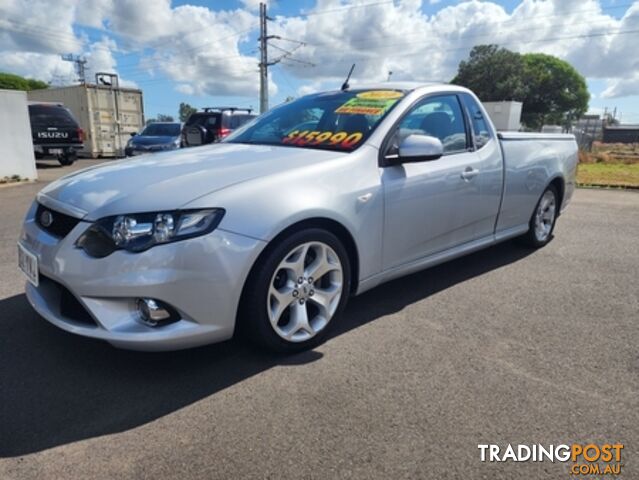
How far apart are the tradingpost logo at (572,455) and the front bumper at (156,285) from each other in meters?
1.35

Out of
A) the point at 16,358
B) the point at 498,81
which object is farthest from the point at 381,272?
the point at 498,81

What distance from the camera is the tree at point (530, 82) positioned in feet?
173

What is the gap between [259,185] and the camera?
99.0 inches

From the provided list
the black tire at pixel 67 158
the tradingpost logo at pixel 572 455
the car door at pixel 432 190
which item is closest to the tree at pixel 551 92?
the black tire at pixel 67 158

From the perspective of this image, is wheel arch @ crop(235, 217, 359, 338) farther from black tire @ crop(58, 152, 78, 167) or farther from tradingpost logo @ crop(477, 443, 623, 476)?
black tire @ crop(58, 152, 78, 167)

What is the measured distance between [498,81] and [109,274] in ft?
189

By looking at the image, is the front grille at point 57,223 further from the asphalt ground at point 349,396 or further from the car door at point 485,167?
the car door at point 485,167

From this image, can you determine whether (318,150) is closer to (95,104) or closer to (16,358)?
(16,358)

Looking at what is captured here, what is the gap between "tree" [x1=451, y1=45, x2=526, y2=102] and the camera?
52372 millimetres

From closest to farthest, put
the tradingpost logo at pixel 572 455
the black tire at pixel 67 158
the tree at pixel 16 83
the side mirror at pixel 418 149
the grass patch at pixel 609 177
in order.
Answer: the tradingpost logo at pixel 572 455 < the side mirror at pixel 418 149 < the grass patch at pixel 609 177 < the black tire at pixel 67 158 < the tree at pixel 16 83

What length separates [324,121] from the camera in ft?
11.5

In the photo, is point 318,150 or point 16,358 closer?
point 16,358

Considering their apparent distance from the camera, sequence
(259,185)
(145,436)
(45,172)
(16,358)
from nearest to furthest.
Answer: (145,436), (259,185), (16,358), (45,172)

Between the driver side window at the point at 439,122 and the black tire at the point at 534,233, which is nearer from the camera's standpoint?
the driver side window at the point at 439,122
